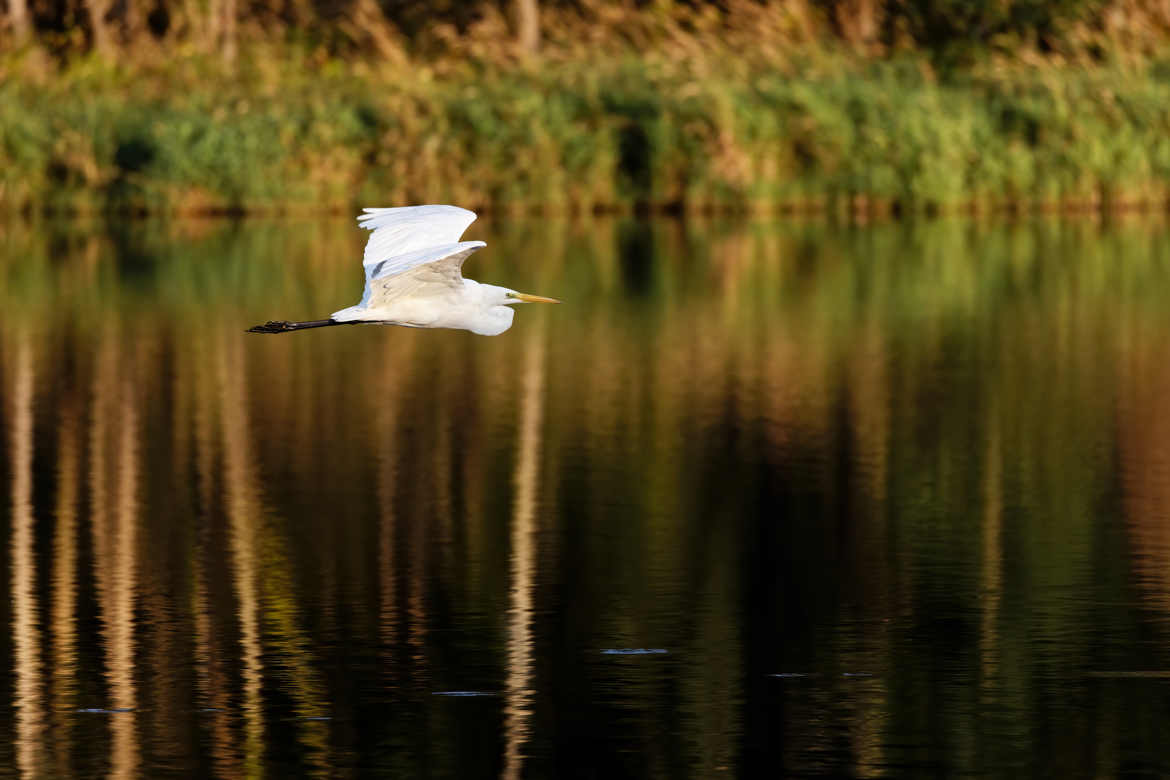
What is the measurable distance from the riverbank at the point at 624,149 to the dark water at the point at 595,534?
6313 millimetres

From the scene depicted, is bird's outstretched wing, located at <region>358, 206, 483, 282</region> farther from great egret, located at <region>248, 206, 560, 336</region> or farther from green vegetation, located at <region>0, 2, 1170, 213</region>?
green vegetation, located at <region>0, 2, 1170, 213</region>

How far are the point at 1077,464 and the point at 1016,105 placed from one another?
57.1ft

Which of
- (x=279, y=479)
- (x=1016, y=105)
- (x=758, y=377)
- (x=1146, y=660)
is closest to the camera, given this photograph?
(x=1146, y=660)

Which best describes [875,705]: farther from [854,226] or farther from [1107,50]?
[1107,50]

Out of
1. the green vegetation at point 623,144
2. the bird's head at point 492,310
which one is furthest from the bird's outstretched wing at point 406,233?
the green vegetation at point 623,144

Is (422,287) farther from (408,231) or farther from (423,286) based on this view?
(408,231)

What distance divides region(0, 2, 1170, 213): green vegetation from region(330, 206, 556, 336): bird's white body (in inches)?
768

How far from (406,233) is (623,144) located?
21.1 meters

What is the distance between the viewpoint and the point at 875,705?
9.58 metres

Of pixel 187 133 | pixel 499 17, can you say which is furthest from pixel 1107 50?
pixel 187 133

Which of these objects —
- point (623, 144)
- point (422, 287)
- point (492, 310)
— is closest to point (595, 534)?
point (492, 310)

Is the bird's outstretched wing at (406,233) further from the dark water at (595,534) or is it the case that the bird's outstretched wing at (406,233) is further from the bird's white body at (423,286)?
the dark water at (595,534)

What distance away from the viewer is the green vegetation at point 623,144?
31484mm

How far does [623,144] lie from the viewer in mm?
32031
